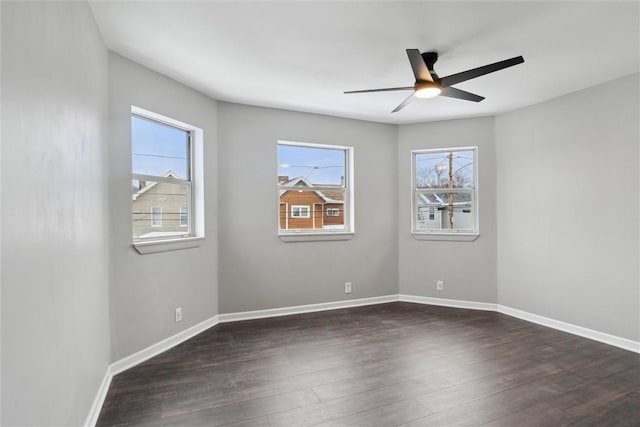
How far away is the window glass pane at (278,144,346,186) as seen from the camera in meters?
4.19

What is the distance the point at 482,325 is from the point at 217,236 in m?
3.21

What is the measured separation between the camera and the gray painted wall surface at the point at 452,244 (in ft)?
14.4

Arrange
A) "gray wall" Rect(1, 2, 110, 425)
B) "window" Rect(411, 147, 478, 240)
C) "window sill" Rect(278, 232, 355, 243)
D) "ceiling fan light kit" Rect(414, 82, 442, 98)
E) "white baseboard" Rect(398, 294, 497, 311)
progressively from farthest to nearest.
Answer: "window" Rect(411, 147, 478, 240), "white baseboard" Rect(398, 294, 497, 311), "window sill" Rect(278, 232, 355, 243), "ceiling fan light kit" Rect(414, 82, 442, 98), "gray wall" Rect(1, 2, 110, 425)

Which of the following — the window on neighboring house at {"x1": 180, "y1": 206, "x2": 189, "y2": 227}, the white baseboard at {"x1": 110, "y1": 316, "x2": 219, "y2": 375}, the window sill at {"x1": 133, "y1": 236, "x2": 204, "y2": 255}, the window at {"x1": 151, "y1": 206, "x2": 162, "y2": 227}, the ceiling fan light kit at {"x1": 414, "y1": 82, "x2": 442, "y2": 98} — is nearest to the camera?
the ceiling fan light kit at {"x1": 414, "y1": 82, "x2": 442, "y2": 98}

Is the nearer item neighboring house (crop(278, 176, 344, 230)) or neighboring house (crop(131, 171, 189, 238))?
neighboring house (crop(131, 171, 189, 238))

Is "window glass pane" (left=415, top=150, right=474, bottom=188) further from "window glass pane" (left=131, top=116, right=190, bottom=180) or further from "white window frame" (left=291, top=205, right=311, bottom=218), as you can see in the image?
"window glass pane" (left=131, top=116, right=190, bottom=180)

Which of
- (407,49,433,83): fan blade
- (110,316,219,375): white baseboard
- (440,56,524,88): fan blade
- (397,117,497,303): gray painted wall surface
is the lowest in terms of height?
(110,316,219,375): white baseboard

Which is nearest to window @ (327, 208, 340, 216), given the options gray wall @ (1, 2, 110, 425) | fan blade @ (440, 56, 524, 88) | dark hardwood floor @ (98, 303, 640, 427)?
dark hardwood floor @ (98, 303, 640, 427)

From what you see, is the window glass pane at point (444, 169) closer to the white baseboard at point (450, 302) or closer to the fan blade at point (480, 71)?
the white baseboard at point (450, 302)

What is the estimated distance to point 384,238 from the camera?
4672 mm

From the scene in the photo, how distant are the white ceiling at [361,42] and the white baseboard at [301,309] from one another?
100.0 inches

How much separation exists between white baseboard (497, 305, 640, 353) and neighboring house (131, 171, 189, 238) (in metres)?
4.08

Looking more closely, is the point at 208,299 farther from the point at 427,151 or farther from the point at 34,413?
the point at 427,151

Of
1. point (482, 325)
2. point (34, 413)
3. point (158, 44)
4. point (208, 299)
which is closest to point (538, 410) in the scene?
point (482, 325)
